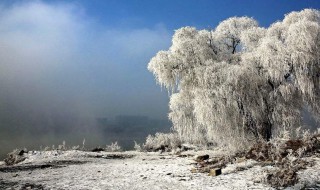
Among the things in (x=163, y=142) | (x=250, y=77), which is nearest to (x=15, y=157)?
(x=163, y=142)

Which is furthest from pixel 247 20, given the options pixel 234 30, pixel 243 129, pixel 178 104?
pixel 243 129

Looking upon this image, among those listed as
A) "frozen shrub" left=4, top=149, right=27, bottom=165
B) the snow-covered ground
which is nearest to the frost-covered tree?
the snow-covered ground

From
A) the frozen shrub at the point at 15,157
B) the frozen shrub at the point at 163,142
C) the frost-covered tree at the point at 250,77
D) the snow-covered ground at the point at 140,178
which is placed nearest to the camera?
the snow-covered ground at the point at 140,178

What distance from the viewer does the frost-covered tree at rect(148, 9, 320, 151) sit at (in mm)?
18625

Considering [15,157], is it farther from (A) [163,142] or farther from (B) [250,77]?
(B) [250,77]

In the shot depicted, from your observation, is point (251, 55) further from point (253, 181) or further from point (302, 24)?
point (253, 181)

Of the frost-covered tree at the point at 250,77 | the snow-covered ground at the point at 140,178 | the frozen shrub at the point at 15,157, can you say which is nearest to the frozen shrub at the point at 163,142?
the frost-covered tree at the point at 250,77

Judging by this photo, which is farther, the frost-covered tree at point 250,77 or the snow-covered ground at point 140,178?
the frost-covered tree at point 250,77

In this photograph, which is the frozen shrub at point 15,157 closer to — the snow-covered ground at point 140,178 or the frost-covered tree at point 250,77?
the snow-covered ground at point 140,178

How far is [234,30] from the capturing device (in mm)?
24891

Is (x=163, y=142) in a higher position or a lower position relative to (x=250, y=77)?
lower

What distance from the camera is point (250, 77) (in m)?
19.5

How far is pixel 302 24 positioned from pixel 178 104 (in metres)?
8.69

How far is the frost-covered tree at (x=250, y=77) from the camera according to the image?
18.6 meters
